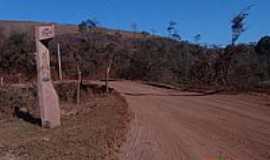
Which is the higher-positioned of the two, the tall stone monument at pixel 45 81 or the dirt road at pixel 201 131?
the tall stone monument at pixel 45 81

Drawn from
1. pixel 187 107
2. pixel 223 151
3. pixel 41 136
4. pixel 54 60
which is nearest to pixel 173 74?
pixel 54 60

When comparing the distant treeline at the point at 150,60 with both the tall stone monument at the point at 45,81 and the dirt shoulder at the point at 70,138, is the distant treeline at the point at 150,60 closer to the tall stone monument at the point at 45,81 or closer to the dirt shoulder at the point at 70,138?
the dirt shoulder at the point at 70,138

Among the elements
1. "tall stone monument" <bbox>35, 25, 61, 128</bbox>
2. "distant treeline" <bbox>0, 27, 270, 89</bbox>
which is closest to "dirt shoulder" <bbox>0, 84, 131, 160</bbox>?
"tall stone monument" <bbox>35, 25, 61, 128</bbox>

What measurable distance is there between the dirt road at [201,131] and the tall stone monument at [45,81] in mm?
2568

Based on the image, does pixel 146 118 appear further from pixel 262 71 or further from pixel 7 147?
pixel 262 71

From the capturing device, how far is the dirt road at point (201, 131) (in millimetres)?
8555

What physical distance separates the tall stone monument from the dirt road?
8.43 ft

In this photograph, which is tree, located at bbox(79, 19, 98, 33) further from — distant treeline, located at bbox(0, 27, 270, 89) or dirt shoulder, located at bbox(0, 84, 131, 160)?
dirt shoulder, located at bbox(0, 84, 131, 160)

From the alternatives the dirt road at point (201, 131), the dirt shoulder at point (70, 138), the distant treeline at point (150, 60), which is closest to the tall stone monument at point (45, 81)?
the dirt shoulder at point (70, 138)

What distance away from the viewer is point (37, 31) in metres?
12.8

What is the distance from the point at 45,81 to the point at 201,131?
502 centimetres

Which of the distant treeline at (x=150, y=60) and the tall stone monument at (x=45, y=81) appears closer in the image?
the tall stone monument at (x=45, y=81)

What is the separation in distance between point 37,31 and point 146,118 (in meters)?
4.13

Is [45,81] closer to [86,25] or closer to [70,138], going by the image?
[70,138]
